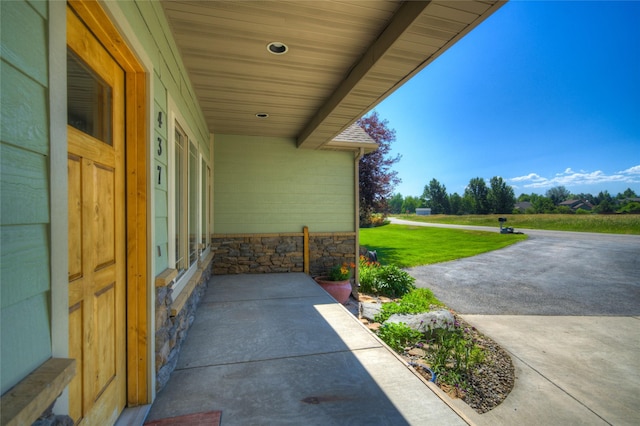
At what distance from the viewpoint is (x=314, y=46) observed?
2.72 meters

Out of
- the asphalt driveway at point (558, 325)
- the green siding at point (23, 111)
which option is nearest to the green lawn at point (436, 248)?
the asphalt driveway at point (558, 325)

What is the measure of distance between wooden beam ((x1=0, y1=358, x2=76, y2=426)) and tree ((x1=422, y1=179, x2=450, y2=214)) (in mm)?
44459

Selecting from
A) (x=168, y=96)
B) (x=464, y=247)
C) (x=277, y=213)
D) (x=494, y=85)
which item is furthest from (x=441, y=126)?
(x=168, y=96)

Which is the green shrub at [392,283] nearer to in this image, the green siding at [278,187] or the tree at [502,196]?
the green siding at [278,187]

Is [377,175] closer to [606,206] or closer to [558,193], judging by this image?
[606,206]

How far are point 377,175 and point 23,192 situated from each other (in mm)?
11095

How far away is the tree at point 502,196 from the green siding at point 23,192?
38940mm

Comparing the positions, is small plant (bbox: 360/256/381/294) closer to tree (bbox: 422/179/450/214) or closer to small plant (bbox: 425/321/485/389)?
small plant (bbox: 425/321/485/389)

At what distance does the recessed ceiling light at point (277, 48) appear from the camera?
270cm

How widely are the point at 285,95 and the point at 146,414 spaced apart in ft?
11.5

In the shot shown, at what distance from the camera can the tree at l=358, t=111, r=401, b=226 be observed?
445 inches

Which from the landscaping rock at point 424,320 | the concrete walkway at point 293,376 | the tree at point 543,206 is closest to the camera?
the concrete walkway at point 293,376

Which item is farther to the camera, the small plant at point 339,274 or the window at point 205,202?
the small plant at point 339,274

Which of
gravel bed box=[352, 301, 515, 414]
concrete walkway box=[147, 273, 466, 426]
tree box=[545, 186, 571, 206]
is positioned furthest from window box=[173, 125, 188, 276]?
tree box=[545, 186, 571, 206]
